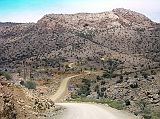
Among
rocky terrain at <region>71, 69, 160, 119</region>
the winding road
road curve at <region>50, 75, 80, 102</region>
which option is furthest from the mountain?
rocky terrain at <region>71, 69, 160, 119</region>

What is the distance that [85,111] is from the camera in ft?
129

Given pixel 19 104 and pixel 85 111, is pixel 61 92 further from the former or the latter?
pixel 19 104

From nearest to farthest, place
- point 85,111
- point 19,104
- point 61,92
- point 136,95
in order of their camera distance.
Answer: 1. point 19,104
2. point 85,111
3. point 136,95
4. point 61,92

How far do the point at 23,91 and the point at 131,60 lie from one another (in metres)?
109

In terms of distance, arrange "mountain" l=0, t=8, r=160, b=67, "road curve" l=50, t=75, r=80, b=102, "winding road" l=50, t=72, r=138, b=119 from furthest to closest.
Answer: "mountain" l=0, t=8, r=160, b=67, "road curve" l=50, t=75, r=80, b=102, "winding road" l=50, t=72, r=138, b=119

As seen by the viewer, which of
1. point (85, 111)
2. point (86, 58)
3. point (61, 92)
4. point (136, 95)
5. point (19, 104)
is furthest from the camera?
point (86, 58)

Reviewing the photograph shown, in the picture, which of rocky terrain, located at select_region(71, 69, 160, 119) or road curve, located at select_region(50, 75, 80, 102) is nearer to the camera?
rocky terrain, located at select_region(71, 69, 160, 119)

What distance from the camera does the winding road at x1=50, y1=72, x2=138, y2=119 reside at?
34656 mm

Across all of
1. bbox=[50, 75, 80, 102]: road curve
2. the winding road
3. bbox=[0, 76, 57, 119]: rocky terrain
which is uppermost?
bbox=[0, 76, 57, 119]: rocky terrain

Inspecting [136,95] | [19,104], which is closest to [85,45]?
[136,95]

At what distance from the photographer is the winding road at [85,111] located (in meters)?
34.7

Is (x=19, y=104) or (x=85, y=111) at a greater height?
(x=19, y=104)

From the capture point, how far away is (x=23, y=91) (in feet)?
128

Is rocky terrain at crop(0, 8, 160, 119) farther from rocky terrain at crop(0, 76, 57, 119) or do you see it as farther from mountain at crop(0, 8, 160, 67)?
rocky terrain at crop(0, 76, 57, 119)
